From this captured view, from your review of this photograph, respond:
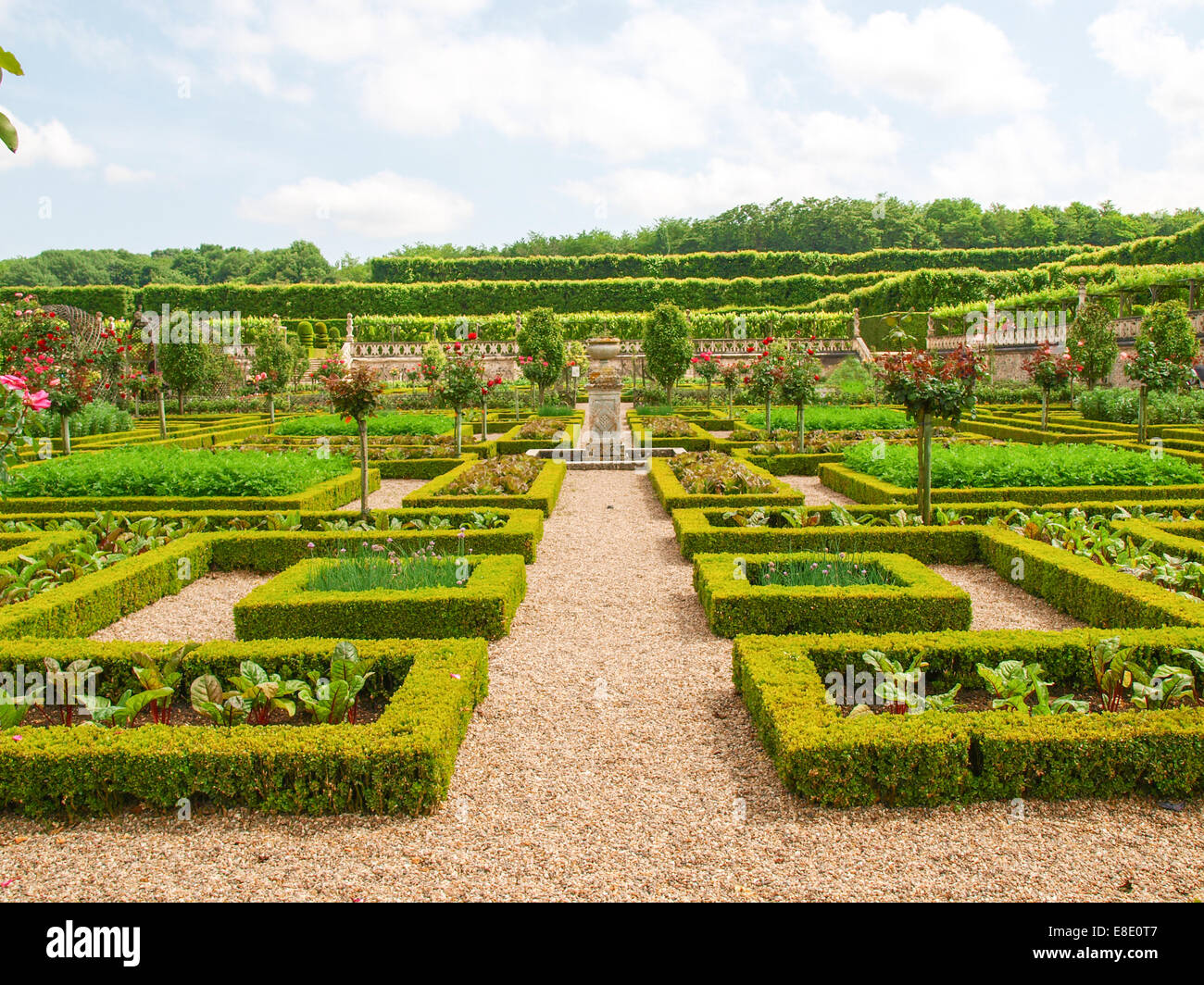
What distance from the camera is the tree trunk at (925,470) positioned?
26.3ft

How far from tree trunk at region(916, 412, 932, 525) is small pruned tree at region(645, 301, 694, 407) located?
1585cm

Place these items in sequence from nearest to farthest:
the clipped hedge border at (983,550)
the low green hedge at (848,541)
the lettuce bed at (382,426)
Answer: the clipped hedge border at (983,550)
the low green hedge at (848,541)
the lettuce bed at (382,426)

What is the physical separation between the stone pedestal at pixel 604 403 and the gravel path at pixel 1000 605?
860 cm

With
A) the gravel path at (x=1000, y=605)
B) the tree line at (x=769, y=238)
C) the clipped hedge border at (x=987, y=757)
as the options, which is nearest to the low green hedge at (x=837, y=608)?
the gravel path at (x=1000, y=605)

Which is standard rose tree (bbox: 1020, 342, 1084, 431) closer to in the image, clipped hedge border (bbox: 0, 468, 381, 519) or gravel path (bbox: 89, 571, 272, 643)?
clipped hedge border (bbox: 0, 468, 381, 519)

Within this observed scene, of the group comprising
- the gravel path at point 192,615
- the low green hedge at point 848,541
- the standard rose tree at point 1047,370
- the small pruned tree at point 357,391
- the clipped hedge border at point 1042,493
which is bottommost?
the gravel path at point 192,615

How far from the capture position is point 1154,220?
5888 cm

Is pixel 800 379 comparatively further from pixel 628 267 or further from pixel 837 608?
pixel 628 267

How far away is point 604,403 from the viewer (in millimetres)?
15758

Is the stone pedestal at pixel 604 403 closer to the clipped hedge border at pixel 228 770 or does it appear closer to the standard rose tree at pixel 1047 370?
the standard rose tree at pixel 1047 370

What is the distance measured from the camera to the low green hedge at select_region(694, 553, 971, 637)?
5.70 metres

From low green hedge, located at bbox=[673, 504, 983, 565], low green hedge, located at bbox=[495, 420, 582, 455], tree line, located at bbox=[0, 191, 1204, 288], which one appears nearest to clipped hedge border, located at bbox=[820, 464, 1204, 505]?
low green hedge, located at bbox=[673, 504, 983, 565]

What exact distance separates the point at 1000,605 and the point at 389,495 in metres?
8.56
